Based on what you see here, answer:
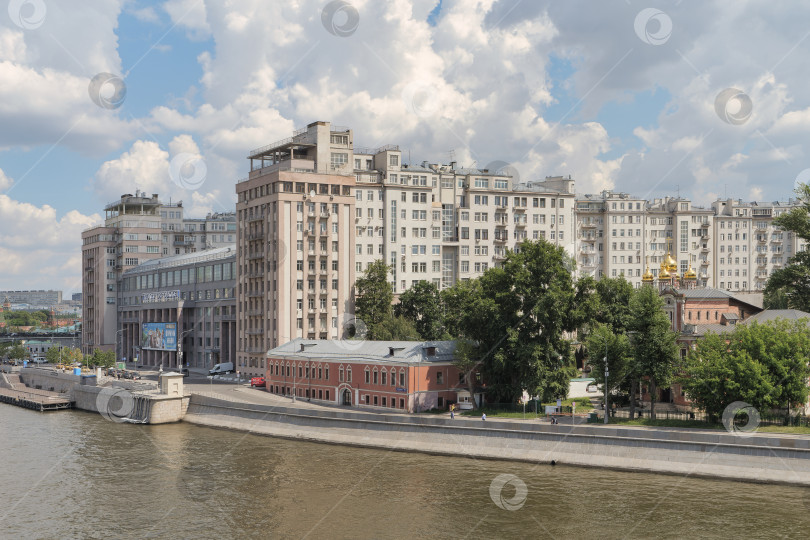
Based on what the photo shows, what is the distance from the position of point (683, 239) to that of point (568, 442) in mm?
98009

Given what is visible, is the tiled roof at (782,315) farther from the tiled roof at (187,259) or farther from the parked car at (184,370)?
the tiled roof at (187,259)

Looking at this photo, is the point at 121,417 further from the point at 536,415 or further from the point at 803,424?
the point at 803,424

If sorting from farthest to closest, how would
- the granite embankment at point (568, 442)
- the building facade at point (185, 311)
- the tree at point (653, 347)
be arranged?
the building facade at point (185, 311), the tree at point (653, 347), the granite embankment at point (568, 442)

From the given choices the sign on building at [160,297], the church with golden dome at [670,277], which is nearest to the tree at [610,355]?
the church with golden dome at [670,277]

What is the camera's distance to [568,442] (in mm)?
55438

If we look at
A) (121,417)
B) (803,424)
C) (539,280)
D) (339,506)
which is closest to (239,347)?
(121,417)

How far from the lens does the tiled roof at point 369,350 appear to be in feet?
238

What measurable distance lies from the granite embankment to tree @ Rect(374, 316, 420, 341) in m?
22.0

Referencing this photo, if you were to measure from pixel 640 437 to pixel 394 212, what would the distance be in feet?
204

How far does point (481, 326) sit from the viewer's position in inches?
2741

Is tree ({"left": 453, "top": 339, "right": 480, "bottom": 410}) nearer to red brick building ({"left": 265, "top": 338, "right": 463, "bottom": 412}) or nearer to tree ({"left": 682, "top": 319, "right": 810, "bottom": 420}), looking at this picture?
red brick building ({"left": 265, "top": 338, "right": 463, "bottom": 412})

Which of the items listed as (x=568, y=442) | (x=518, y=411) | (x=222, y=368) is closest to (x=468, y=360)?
(x=518, y=411)

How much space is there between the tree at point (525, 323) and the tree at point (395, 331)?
19.6 metres

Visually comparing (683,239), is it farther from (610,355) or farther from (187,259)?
(610,355)
